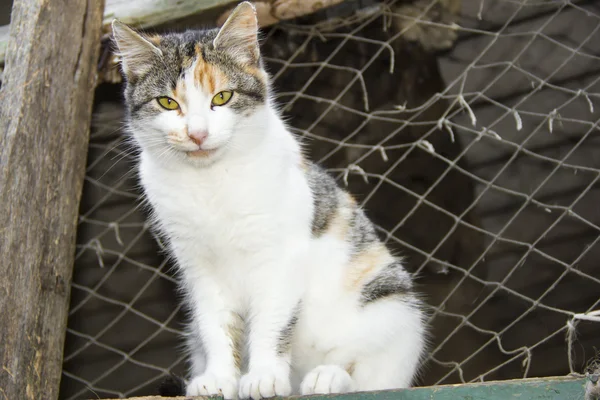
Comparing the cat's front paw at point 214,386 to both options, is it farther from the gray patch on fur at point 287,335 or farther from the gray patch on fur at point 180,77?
the gray patch on fur at point 180,77

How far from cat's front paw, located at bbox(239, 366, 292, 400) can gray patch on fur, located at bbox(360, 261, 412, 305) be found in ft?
1.11

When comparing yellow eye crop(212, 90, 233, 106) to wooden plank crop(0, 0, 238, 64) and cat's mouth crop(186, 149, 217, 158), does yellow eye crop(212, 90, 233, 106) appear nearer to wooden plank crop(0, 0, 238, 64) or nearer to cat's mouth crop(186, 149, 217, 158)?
cat's mouth crop(186, 149, 217, 158)

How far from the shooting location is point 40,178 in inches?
→ 57.8

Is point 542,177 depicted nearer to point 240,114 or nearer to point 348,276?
point 348,276

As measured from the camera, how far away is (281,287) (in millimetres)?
1383

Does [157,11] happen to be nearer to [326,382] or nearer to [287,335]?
[287,335]

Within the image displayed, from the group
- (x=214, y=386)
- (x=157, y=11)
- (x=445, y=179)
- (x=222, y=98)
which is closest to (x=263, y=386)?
(x=214, y=386)

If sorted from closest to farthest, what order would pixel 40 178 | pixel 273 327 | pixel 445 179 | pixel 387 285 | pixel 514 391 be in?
pixel 514 391 < pixel 273 327 < pixel 40 178 < pixel 387 285 < pixel 445 179

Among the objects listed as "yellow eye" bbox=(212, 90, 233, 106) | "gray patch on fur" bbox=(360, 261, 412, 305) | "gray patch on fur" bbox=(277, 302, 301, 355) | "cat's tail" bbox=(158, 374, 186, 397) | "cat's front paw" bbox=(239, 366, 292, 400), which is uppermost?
"yellow eye" bbox=(212, 90, 233, 106)

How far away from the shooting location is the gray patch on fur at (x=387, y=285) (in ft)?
5.03

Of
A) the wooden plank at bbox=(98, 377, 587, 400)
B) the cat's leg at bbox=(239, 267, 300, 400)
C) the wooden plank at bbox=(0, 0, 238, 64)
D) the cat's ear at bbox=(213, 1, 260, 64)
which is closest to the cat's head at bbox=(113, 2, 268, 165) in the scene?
the cat's ear at bbox=(213, 1, 260, 64)

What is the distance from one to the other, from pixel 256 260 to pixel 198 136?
288 mm

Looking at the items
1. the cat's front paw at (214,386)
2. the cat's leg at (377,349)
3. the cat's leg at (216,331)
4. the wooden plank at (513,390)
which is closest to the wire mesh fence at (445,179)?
the cat's leg at (377,349)

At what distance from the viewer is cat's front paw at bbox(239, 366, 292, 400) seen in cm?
124
